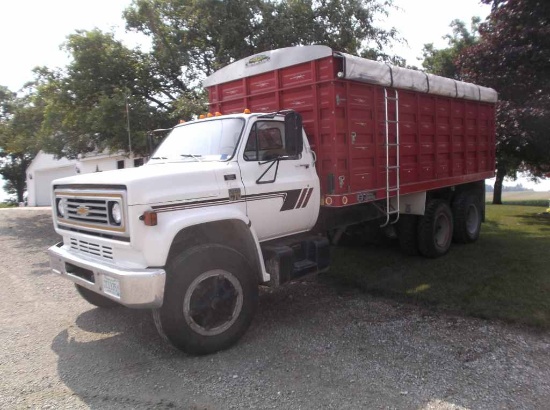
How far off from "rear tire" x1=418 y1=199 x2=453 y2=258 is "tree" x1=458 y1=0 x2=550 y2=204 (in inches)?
224

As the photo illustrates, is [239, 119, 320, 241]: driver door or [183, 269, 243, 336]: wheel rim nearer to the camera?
[183, 269, 243, 336]: wheel rim

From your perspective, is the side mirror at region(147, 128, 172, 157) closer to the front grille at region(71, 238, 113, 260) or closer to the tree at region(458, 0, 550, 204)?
the front grille at region(71, 238, 113, 260)

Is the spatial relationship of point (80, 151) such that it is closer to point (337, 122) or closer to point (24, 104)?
point (24, 104)

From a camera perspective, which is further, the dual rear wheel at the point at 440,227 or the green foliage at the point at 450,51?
the green foliage at the point at 450,51

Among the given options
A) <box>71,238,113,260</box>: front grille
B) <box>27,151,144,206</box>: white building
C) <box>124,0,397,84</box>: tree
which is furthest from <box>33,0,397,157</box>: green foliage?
<box>27,151,144,206</box>: white building

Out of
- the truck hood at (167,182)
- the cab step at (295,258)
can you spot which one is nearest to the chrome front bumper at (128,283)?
the truck hood at (167,182)

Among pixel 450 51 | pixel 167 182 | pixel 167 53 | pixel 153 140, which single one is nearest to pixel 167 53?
pixel 167 53

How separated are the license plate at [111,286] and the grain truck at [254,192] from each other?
0.02 meters

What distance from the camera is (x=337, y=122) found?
5371mm

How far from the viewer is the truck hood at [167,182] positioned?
12.6 ft

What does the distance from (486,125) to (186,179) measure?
24.0 feet

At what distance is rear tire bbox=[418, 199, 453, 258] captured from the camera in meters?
7.54

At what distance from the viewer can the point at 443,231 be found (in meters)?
8.16

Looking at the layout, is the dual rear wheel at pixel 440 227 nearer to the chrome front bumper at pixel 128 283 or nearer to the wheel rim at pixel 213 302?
the wheel rim at pixel 213 302
